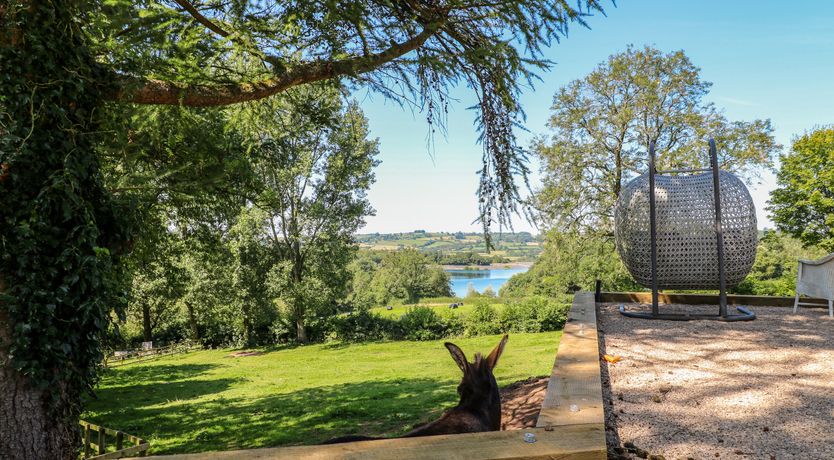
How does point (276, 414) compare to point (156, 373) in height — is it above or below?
above

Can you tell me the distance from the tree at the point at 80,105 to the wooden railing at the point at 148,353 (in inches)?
1023

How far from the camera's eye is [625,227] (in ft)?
24.6

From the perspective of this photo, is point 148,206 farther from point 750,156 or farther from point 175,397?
point 750,156

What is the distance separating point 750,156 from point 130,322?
115ft

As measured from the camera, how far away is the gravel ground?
261 cm

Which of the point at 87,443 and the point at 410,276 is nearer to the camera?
the point at 87,443

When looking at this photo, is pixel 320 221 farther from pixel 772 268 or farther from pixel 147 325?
pixel 772 268

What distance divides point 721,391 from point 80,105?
5.07 meters

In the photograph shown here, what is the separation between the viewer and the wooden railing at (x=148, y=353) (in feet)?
84.1

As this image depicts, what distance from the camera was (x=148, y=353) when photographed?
27.8 meters

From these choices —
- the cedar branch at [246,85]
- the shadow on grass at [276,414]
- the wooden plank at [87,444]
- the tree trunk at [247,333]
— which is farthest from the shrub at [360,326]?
the cedar branch at [246,85]

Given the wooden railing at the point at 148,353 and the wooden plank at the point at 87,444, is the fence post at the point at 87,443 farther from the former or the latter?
the wooden railing at the point at 148,353

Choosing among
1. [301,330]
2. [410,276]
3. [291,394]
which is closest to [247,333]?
[301,330]

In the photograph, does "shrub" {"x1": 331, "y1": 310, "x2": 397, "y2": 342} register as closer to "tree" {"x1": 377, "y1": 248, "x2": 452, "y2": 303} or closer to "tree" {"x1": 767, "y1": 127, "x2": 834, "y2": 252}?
"tree" {"x1": 767, "y1": 127, "x2": 834, "y2": 252}
